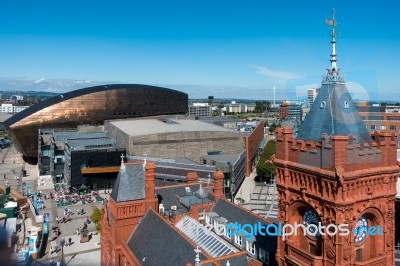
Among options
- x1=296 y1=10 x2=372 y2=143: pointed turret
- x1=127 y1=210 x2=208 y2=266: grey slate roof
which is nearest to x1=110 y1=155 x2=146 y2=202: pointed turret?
x1=127 y1=210 x2=208 y2=266: grey slate roof

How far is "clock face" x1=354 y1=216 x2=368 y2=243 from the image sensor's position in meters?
21.2

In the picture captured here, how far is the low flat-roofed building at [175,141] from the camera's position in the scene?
3942 inches

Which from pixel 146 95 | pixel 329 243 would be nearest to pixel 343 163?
pixel 329 243

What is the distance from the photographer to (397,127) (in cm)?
9988

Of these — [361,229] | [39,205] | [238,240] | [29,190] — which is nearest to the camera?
[361,229]

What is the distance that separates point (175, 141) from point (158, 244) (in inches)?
2834

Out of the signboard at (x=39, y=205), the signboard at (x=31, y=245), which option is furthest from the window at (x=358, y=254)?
the signboard at (x=39, y=205)

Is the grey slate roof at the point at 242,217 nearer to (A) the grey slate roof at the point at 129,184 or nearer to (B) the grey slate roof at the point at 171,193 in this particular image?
(B) the grey slate roof at the point at 171,193

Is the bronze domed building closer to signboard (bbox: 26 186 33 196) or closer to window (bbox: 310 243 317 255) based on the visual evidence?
signboard (bbox: 26 186 33 196)

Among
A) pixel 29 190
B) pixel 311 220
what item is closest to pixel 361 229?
pixel 311 220

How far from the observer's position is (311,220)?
22250 millimetres

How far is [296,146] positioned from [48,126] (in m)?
123

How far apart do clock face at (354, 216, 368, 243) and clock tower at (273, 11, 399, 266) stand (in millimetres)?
57

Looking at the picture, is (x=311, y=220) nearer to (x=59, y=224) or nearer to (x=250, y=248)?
(x=250, y=248)
